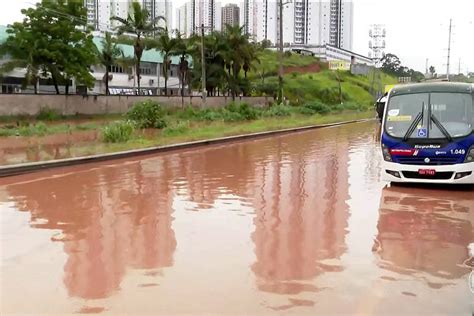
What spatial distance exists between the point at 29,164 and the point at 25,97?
20.9m

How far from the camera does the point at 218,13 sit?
65500mm

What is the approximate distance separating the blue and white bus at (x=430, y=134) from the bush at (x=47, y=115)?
88.1ft

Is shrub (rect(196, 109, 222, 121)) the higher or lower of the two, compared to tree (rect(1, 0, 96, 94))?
lower

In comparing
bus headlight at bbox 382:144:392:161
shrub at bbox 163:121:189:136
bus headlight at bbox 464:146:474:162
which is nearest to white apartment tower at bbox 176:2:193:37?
shrub at bbox 163:121:189:136

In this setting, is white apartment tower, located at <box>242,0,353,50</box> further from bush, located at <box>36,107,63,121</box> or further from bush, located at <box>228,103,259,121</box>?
bush, located at <box>36,107,63,121</box>

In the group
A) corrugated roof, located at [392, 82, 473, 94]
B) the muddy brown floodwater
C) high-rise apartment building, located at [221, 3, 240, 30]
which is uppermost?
high-rise apartment building, located at [221, 3, 240, 30]

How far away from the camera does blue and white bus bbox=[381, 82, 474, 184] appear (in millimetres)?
10789

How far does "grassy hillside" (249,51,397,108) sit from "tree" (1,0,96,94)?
3275 cm

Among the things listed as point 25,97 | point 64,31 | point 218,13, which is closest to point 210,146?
point 25,97

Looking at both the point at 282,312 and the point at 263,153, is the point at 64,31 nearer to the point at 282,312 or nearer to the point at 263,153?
the point at 263,153

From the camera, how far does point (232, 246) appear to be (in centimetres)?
694

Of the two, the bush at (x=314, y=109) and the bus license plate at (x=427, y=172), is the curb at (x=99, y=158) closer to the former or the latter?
the bus license plate at (x=427, y=172)

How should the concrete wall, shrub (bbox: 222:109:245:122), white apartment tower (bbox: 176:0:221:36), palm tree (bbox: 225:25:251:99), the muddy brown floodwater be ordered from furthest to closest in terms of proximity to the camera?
white apartment tower (bbox: 176:0:221:36), palm tree (bbox: 225:25:251:99), shrub (bbox: 222:109:245:122), the concrete wall, the muddy brown floodwater

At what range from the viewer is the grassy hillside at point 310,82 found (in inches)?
3159
